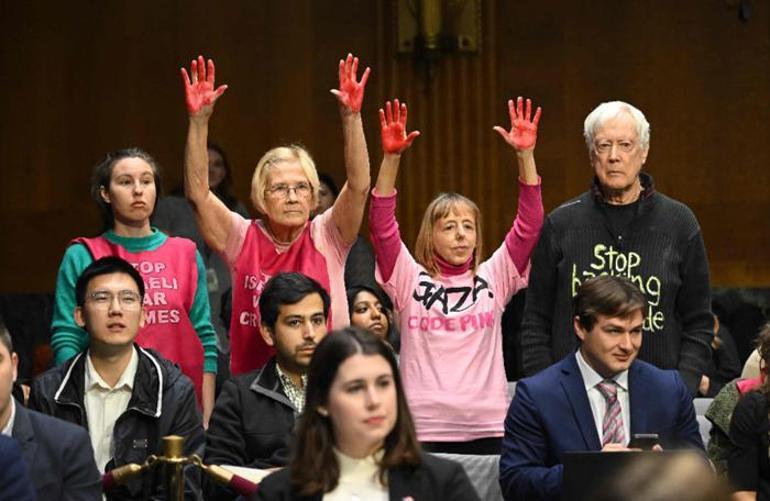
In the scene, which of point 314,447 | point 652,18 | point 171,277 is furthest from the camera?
point 652,18

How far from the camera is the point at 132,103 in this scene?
313 inches

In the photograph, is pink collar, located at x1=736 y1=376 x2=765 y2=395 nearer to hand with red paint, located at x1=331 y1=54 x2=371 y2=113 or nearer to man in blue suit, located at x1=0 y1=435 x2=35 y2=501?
hand with red paint, located at x1=331 y1=54 x2=371 y2=113

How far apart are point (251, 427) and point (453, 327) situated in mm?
981

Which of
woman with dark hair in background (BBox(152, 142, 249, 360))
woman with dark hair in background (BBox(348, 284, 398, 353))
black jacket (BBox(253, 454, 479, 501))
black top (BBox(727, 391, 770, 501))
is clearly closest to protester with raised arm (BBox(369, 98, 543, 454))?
woman with dark hair in background (BBox(348, 284, 398, 353))

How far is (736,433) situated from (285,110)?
3756mm

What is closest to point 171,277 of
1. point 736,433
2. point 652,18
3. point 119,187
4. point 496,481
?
point 119,187

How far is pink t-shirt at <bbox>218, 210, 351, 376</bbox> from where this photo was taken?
5195mm


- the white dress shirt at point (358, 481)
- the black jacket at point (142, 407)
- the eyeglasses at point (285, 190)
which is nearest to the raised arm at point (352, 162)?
the eyeglasses at point (285, 190)

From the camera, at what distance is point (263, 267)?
5254 millimetres

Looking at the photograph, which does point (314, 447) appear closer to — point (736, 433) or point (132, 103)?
point (736, 433)

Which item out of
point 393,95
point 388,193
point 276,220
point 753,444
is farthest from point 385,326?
point 393,95

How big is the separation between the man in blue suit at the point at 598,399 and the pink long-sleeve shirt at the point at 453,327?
30.3 inches

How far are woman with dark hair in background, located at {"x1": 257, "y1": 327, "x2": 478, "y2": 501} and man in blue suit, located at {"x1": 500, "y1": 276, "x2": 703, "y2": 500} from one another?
0.84 metres

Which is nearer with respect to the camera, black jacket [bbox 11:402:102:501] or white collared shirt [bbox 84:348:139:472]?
black jacket [bbox 11:402:102:501]
